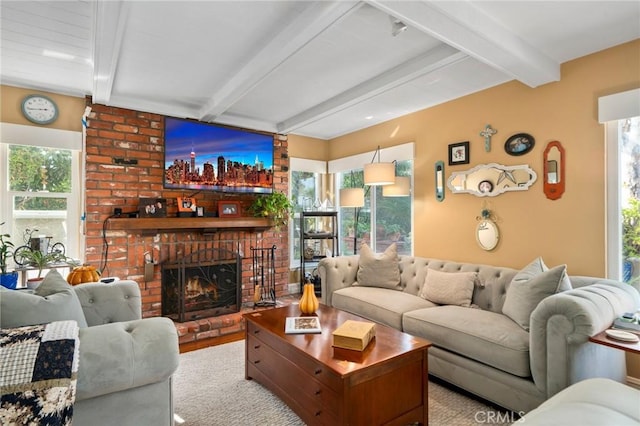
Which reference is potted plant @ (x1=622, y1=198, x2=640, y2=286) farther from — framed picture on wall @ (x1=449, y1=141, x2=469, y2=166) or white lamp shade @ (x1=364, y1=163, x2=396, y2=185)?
white lamp shade @ (x1=364, y1=163, x2=396, y2=185)

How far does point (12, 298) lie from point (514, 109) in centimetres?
371

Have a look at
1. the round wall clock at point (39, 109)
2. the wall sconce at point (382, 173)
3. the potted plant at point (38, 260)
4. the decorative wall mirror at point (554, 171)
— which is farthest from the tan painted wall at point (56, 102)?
the decorative wall mirror at point (554, 171)

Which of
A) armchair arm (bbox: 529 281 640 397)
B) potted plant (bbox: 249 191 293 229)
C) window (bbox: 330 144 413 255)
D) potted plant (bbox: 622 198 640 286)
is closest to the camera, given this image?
armchair arm (bbox: 529 281 640 397)

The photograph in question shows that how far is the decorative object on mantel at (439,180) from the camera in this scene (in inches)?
141

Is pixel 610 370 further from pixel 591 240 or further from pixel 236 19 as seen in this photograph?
pixel 236 19

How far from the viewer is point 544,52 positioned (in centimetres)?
251

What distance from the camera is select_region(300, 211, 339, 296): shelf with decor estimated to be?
460cm

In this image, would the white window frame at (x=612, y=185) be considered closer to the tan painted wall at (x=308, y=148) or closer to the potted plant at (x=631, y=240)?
the potted plant at (x=631, y=240)

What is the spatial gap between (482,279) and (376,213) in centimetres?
195

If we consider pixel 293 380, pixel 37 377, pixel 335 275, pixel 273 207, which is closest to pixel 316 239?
pixel 273 207

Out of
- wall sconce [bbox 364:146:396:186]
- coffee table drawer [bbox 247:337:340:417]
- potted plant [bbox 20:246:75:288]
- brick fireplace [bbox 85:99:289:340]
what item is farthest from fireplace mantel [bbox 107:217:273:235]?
coffee table drawer [bbox 247:337:340:417]

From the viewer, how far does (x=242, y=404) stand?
2152 mm

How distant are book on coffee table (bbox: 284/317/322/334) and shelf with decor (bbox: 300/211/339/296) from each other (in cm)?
224

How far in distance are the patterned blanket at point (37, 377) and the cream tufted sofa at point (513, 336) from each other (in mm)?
2174
